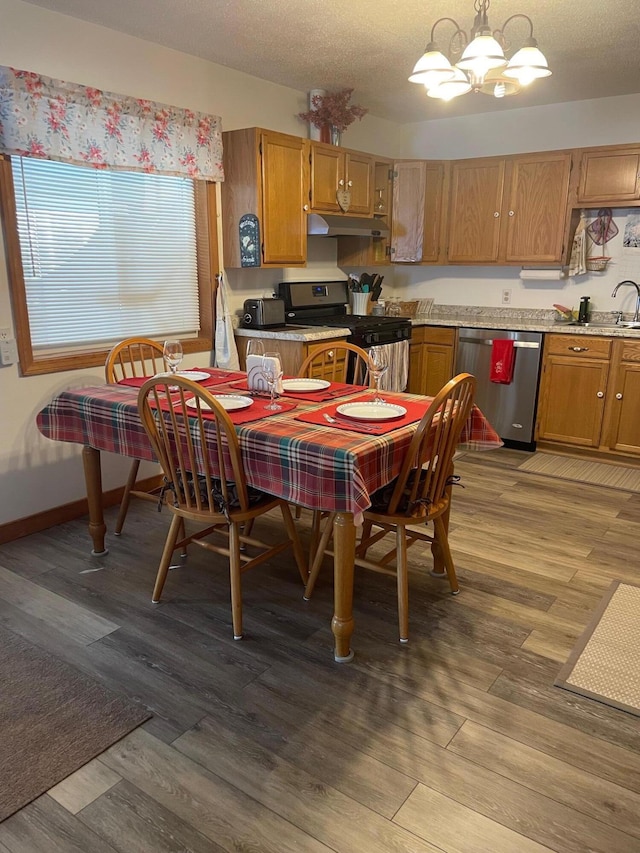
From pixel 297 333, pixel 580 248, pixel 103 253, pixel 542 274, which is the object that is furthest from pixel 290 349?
pixel 580 248

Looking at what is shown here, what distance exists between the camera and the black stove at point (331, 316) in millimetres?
4465

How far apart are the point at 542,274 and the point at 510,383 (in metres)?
0.99

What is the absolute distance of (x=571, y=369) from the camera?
449 centimetres

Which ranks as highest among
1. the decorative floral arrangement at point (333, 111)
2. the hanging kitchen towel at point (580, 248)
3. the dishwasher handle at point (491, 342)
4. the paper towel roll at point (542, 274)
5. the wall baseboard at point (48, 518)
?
the decorative floral arrangement at point (333, 111)

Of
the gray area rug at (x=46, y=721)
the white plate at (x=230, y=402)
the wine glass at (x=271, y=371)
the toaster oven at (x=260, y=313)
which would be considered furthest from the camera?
the toaster oven at (x=260, y=313)

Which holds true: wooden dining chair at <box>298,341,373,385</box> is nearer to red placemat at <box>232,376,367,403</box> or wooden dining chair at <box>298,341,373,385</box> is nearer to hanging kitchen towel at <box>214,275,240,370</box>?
hanging kitchen towel at <box>214,275,240,370</box>

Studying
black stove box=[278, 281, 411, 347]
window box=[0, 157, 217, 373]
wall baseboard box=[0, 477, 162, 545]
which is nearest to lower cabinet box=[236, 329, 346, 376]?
black stove box=[278, 281, 411, 347]

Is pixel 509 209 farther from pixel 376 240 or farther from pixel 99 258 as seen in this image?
pixel 99 258

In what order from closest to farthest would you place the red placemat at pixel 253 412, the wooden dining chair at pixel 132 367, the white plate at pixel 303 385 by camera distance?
1. the red placemat at pixel 253 412
2. the white plate at pixel 303 385
3. the wooden dining chair at pixel 132 367

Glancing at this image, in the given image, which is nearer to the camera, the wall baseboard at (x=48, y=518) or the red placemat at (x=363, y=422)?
the red placemat at (x=363, y=422)

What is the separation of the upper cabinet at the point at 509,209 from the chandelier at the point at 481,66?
7.80 feet

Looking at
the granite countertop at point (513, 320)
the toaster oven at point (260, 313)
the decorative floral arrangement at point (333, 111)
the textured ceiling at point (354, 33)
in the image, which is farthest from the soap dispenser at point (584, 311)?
the toaster oven at point (260, 313)

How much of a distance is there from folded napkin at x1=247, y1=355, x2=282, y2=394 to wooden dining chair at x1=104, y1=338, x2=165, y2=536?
75cm

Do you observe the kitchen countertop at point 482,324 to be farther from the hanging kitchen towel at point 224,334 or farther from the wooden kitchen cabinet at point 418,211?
the wooden kitchen cabinet at point 418,211
